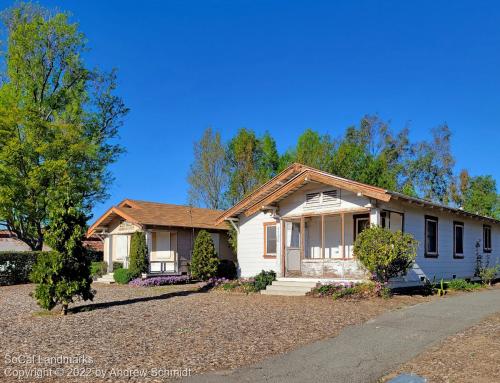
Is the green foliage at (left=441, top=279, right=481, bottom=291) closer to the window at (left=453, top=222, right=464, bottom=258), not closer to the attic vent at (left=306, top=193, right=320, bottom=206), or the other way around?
the window at (left=453, top=222, right=464, bottom=258)

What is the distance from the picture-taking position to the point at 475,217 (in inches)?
906

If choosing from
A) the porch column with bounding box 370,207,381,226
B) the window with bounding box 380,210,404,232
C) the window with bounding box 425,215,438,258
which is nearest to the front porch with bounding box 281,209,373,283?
the porch column with bounding box 370,207,381,226

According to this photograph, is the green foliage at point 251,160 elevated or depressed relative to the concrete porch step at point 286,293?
elevated

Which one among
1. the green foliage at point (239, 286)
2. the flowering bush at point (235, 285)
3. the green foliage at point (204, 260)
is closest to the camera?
the green foliage at point (239, 286)

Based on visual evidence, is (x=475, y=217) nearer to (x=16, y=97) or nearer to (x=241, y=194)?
(x=241, y=194)

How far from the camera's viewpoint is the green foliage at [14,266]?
26094mm

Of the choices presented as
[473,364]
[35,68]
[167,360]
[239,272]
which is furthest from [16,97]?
[473,364]

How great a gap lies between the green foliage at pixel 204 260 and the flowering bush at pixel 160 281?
2418 mm

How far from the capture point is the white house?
18.2 m

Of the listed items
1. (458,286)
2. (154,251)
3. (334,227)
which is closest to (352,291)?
(334,227)

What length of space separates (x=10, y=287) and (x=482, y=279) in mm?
22064

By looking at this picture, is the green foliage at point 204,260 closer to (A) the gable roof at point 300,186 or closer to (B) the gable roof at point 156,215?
(A) the gable roof at point 300,186

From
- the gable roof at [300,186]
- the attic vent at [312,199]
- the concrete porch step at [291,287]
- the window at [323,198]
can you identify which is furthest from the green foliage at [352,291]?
the attic vent at [312,199]

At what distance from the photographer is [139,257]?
83.7ft
